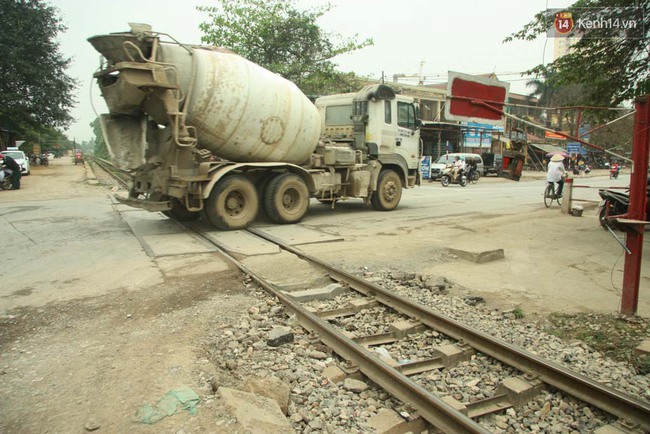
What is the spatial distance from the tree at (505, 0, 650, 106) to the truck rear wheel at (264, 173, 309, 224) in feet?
18.3

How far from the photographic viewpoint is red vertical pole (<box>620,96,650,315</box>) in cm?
443

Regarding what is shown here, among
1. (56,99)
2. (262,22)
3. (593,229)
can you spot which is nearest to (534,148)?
(262,22)

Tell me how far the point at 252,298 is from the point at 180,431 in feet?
8.47

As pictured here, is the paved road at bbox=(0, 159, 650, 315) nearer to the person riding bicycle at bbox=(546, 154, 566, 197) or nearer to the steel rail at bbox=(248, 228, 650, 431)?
the steel rail at bbox=(248, 228, 650, 431)

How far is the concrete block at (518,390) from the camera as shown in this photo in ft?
10.4

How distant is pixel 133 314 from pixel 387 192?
897 centimetres

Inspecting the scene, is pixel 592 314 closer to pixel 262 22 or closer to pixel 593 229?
pixel 593 229

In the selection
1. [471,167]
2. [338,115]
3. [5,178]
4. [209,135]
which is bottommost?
[5,178]

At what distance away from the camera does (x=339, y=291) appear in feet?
17.7

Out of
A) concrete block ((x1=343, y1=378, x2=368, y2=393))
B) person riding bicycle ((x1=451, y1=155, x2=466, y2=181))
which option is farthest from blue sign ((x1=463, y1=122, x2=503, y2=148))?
concrete block ((x1=343, y1=378, x2=368, y2=393))

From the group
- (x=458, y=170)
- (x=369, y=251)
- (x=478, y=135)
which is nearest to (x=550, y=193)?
(x=369, y=251)

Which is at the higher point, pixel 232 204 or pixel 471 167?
pixel 471 167

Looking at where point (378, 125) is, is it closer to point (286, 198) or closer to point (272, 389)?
point (286, 198)

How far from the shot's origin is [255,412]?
107 inches
